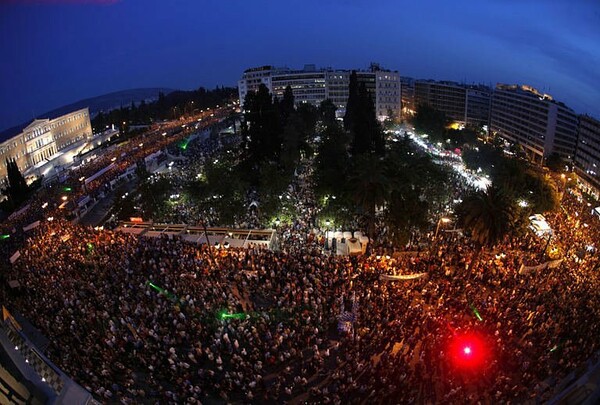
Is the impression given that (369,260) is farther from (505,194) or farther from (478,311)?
(505,194)

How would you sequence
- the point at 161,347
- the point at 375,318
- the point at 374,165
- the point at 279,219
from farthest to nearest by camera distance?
the point at 279,219 → the point at 374,165 → the point at 375,318 → the point at 161,347

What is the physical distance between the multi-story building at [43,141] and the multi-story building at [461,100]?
264 feet

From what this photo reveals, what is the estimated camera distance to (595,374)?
1476cm

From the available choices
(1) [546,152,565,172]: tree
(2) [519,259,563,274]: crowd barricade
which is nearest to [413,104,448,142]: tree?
(1) [546,152,565,172]: tree

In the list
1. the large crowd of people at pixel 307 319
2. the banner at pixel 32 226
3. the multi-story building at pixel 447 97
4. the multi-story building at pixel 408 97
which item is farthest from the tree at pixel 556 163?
the banner at pixel 32 226

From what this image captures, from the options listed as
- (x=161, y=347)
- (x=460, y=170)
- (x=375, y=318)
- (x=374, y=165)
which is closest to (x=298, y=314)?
(x=375, y=318)

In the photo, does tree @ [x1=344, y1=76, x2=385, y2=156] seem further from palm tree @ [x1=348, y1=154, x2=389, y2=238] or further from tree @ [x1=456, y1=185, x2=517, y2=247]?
tree @ [x1=456, y1=185, x2=517, y2=247]

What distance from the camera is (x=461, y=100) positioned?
97.6 m

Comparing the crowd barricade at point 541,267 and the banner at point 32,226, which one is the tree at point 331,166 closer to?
the crowd barricade at point 541,267

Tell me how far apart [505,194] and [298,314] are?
50.0ft

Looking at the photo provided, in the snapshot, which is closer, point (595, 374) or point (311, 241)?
point (595, 374)

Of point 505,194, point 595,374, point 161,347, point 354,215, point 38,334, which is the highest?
point 505,194

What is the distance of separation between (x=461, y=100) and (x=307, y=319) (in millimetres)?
92629

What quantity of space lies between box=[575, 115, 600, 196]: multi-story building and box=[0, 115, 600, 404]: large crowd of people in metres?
36.1
